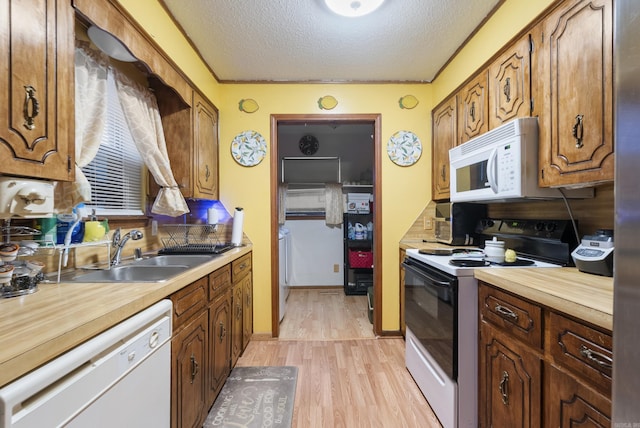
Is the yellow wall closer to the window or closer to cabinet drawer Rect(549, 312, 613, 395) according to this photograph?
the window

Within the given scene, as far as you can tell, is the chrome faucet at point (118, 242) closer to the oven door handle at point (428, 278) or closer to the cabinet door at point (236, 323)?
the cabinet door at point (236, 323)

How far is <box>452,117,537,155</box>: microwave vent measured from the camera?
141 cm

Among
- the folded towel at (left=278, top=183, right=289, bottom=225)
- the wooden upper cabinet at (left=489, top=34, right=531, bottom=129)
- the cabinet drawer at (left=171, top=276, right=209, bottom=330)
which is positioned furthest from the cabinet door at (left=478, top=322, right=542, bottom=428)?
the folded towel at (left=278, top=183, right=289, bottom=225)

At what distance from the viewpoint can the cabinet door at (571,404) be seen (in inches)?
30.8

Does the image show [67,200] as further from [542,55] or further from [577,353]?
[542,55]

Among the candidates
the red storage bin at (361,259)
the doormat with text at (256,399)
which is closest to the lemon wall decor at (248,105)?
the doormat with text at (256,399)

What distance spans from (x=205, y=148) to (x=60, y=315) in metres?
1.73

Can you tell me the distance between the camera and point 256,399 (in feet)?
5.71

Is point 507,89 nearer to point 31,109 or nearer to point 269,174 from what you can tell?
point 269,174

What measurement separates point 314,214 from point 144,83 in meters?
2.77

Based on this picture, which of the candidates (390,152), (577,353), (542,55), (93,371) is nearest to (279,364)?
(93,371)

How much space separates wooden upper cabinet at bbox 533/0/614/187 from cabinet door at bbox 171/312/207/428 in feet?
5.98

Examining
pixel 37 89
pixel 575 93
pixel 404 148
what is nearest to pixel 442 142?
pixel 404 148

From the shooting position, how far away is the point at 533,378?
103 centimetres
